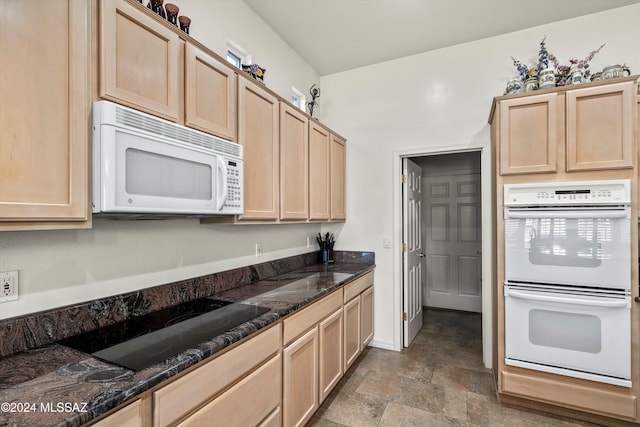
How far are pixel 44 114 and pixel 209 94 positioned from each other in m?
0.79

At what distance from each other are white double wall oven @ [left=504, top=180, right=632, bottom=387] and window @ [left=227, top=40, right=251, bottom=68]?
2299 mm

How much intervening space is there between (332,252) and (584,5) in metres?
3.14

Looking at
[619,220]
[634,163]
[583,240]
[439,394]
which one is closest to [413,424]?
[439,394]

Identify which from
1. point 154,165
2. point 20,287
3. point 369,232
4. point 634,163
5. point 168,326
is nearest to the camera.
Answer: point 20,287

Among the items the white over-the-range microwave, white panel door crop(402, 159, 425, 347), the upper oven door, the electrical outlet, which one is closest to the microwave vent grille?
the white over-the-range microwave

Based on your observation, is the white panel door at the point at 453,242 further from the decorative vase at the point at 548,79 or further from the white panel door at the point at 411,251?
the decorative vase at the point at 548,79

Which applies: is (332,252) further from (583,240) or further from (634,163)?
(634,163)

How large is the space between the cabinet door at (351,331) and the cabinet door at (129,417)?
1.80m

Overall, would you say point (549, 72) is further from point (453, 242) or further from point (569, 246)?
point (453, 242)

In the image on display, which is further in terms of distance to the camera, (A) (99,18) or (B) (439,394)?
(B) (439,394)

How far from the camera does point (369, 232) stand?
348cm

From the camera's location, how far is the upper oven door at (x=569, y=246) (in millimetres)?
2072

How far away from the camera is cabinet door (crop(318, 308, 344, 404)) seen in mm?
2209

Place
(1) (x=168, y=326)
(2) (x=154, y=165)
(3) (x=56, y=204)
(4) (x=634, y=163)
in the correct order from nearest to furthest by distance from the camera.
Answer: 1. (3) (x=56, y=204)
2. (2) (x=154, y=165)
3. (1) (x=168, y=326)
4. (4) (x=634, y=163)
